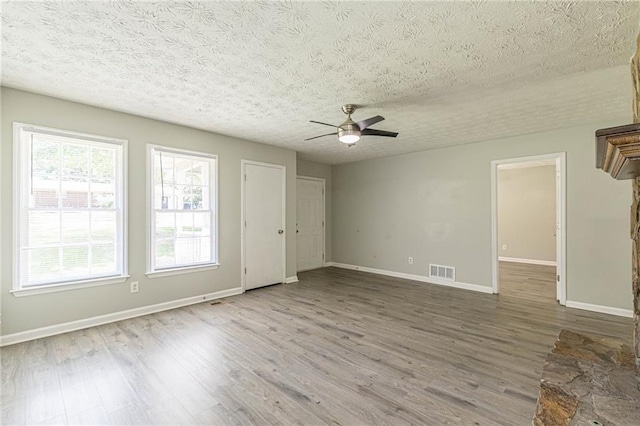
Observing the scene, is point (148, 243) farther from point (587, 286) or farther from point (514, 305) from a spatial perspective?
point (587, 286)

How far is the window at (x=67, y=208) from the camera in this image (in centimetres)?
307

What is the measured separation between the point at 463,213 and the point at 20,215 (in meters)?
6.09

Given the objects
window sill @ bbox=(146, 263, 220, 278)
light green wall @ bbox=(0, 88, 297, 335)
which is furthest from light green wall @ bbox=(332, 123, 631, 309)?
window sill @ bbox=(146, 263, 220, 278)

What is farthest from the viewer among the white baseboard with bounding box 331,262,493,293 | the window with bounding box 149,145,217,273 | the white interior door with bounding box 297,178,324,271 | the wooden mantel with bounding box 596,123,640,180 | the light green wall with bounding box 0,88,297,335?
the white interior door with bounding box 297,178,324,271

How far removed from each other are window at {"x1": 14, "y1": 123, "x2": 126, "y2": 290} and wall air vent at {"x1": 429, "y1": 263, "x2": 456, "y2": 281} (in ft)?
16.5

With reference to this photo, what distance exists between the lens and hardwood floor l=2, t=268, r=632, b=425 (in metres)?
1.96

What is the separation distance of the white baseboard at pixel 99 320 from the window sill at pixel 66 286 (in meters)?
0.38

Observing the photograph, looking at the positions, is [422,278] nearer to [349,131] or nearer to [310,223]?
[310,223]

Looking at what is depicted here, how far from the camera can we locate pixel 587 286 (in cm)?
403

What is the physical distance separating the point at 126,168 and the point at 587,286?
251 inches

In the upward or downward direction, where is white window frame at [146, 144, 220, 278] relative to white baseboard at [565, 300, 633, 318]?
upward

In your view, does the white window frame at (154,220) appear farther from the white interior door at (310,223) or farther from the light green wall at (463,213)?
the light green wall at (463,213)

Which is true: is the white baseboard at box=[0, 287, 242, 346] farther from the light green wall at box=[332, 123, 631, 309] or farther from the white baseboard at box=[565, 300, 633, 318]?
the white baseboard at box=[565, 300, 633, 318]

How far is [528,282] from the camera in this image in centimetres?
554
